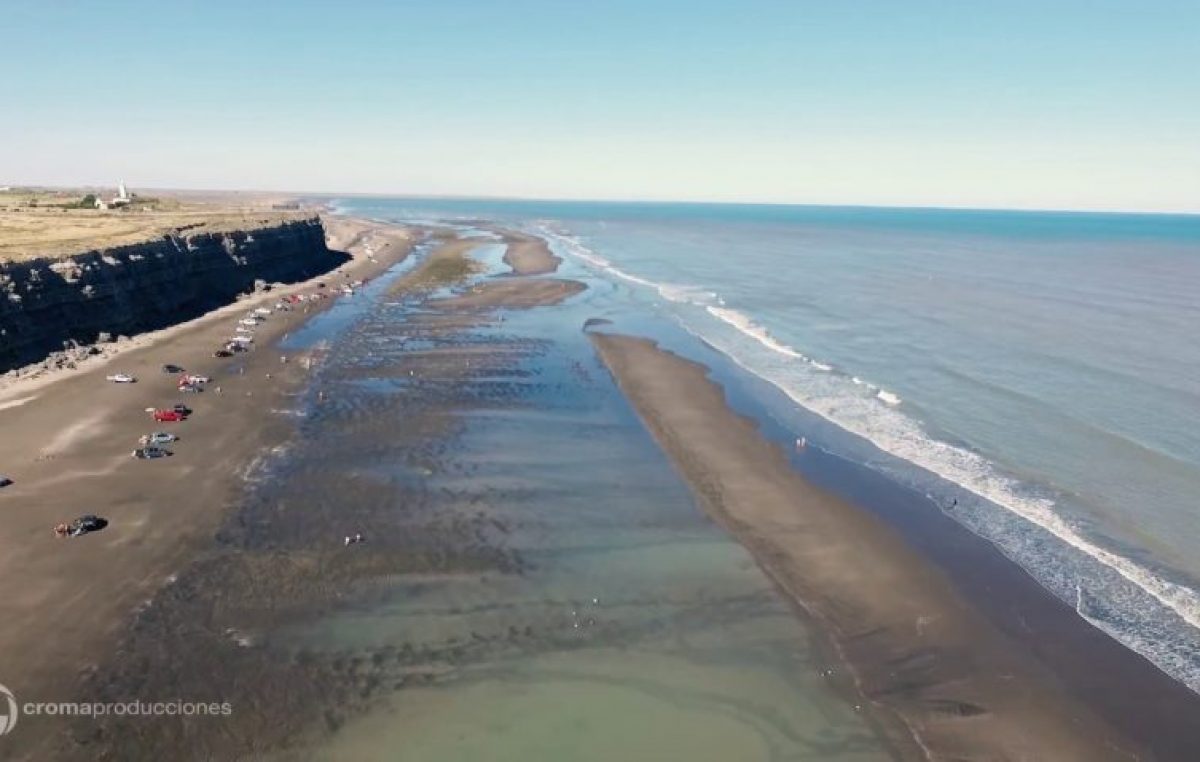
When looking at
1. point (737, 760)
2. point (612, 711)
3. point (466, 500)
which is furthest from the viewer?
point (466, 500)

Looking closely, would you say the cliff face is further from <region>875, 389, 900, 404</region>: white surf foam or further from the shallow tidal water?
<region>875, 389, 900, 404</region>: white surf foam

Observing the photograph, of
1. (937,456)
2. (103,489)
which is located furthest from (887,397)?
(103,489)

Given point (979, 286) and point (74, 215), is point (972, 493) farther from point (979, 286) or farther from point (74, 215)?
point (74, 215)

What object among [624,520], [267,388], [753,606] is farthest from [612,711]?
[267,388]

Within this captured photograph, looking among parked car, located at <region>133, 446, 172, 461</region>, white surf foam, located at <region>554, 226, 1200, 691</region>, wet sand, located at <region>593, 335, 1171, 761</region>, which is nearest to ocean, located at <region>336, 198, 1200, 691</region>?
white surf foam, located at <region>554, 226, 1200, 691</region>

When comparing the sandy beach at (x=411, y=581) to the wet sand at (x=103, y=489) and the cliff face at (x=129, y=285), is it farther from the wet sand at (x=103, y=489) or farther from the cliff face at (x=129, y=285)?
the cliff face at (x=129, y=285)

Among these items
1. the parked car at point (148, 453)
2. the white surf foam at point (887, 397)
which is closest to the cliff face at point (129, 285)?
the parked car at point (148, 453)
